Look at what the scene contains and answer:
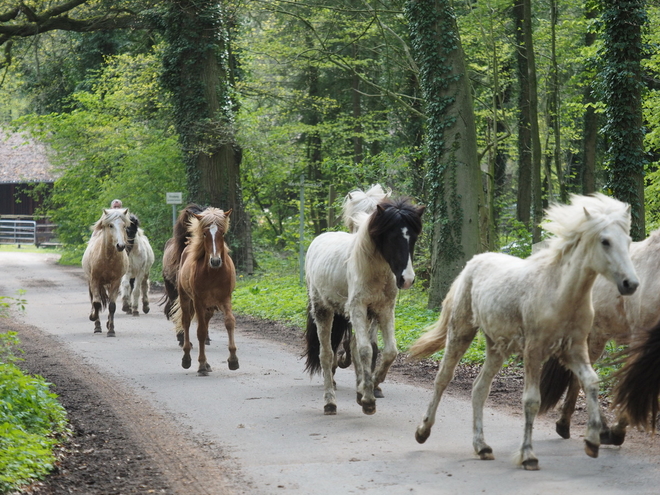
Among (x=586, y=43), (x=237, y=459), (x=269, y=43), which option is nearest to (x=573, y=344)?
(x=237, y=459)

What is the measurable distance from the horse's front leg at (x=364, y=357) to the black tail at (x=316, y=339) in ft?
4.56

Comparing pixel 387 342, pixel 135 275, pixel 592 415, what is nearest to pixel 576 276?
pixel 592 415

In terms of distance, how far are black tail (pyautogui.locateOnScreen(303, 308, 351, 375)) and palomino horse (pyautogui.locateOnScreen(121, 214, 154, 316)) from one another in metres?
10.3

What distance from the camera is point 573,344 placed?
6.34 metres

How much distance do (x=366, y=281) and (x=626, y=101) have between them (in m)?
5.98

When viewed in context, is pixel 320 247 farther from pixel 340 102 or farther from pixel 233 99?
pixel 340 102

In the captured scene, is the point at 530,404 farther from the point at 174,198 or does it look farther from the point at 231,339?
the point at 174,198

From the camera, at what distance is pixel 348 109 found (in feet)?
106

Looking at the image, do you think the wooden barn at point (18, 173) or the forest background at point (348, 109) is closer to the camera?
the forest background at point (348, 109)

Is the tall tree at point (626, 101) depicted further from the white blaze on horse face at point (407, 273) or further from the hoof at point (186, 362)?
the hoof at point (186, 362)

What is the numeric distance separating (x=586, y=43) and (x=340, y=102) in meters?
10.2

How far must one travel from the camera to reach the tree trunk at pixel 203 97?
2508 centimetres

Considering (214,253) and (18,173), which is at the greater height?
(18,173)

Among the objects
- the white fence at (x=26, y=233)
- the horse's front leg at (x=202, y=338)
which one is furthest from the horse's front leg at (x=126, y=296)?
the white fence at (x=26, y=233)
